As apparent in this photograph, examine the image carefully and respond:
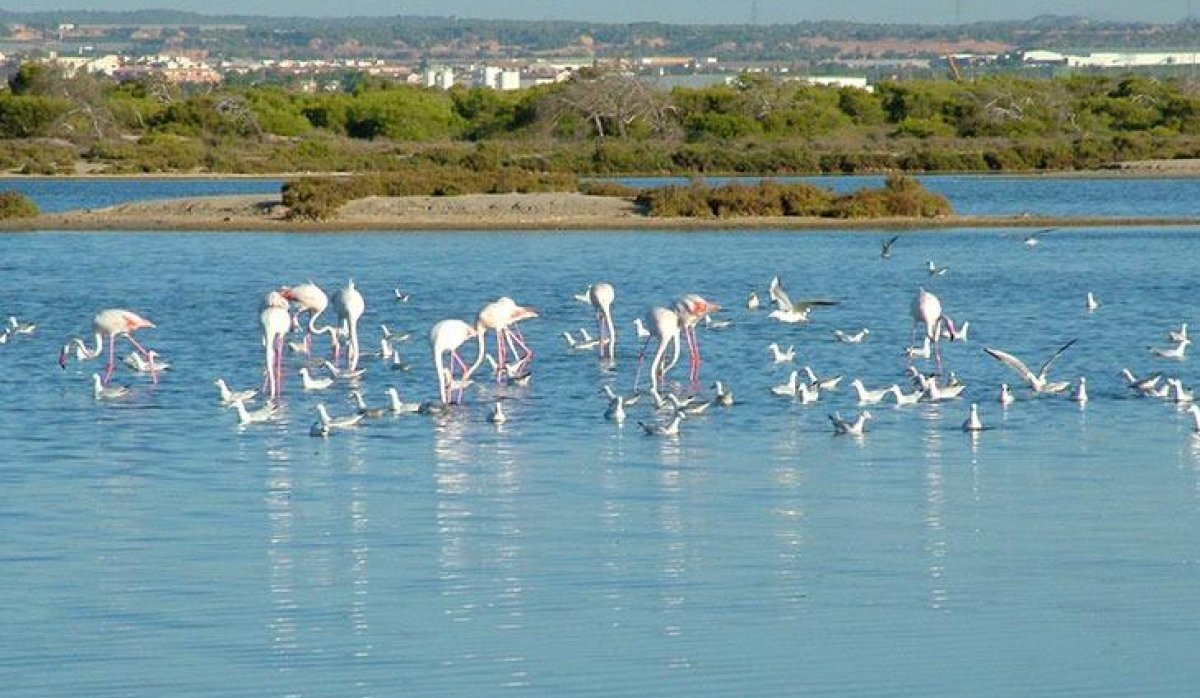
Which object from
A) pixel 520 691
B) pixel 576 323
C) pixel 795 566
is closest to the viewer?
pixel 520 691

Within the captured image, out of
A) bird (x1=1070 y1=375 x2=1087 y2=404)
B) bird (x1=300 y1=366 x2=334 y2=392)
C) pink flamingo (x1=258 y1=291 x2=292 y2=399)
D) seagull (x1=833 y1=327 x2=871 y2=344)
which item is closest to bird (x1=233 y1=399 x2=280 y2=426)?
pink flamingo (x1=258 y1=291 x2=292 y2=399)

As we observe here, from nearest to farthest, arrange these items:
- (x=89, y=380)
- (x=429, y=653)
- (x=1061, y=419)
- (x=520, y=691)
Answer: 1. (x=520, y=691)
2. (x=429, y=653)
3. (x=1061, y=419)
4. (x=89, y=380)

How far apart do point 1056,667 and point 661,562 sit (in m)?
2.70

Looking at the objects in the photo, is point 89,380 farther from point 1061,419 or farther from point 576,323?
point 1061,419

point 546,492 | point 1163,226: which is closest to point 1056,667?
point 546,492

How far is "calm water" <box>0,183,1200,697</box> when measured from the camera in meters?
9.45

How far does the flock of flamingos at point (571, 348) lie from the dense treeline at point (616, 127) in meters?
35.0

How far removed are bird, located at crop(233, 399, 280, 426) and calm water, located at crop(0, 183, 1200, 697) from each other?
0.19m

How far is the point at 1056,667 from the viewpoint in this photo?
9305 mm

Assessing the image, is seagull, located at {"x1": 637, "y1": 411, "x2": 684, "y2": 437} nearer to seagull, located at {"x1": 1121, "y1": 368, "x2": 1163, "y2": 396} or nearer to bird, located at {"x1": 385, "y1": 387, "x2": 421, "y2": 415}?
bird, located at {"x1": 385, "y1": 387, "x2": 421, "y2": 415}

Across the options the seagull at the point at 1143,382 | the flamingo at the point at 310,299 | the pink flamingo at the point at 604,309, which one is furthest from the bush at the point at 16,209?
the seagull at the point at 1143,382

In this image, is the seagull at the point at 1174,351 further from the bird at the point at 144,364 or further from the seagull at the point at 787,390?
the bird at the point at 144,364

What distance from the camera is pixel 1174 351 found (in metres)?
20.7

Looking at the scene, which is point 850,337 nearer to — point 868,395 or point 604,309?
point 604,309
